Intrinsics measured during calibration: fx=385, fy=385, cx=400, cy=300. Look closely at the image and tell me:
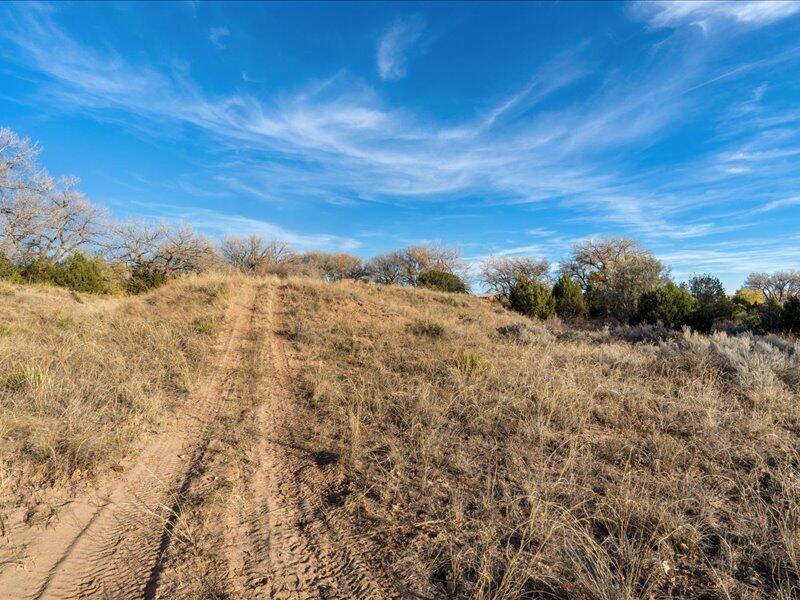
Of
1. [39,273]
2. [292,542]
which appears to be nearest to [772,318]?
[292,542]

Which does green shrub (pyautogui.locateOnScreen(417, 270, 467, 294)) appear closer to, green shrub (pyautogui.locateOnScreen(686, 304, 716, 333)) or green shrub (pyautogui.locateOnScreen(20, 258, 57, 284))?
green shrub (pyautogui.locateOnScreen(686, 304, 716, 333))

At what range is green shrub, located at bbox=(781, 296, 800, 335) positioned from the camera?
51.7ft

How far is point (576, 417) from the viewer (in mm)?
4832

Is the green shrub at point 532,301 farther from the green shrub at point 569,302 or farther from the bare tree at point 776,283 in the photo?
the bare tree at point 776,283

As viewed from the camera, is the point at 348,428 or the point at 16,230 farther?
the point at 16,230

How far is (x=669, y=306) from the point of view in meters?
17.1

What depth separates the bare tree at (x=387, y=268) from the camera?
58.5 metres

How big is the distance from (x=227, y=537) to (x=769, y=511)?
429cm

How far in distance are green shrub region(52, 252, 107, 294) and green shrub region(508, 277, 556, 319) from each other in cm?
2698

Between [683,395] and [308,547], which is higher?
[683,395]

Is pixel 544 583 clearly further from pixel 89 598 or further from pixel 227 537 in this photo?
pixel 89 598

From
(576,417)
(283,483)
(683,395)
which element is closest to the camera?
(283,483)

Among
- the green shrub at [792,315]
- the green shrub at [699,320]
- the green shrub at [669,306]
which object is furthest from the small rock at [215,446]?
the green shrub at [792,315]

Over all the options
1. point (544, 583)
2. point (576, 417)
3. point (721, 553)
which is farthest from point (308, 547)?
point (576, 417)
